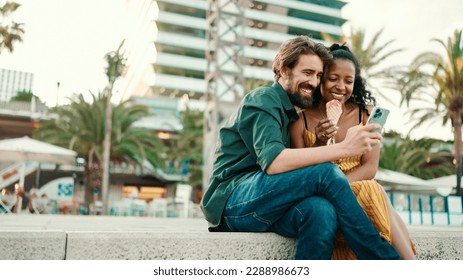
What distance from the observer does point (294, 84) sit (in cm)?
181

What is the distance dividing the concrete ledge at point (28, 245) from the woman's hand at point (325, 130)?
103cm

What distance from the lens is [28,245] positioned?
143cm

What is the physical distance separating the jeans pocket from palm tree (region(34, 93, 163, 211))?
13367 mm

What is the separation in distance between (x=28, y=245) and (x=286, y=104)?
104cm

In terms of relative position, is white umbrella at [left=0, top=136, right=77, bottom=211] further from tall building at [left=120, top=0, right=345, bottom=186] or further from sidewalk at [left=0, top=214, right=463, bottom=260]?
tall building at [left=120, top=0, right=345, bottom=186]

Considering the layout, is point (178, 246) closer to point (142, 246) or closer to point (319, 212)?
point (142, 246)

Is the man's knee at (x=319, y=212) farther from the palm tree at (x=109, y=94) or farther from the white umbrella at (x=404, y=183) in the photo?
the palm tree at (x=109, y=94)

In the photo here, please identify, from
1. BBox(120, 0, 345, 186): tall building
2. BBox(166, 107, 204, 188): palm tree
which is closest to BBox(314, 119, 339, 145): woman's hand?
BBox(166, 107, 204, 188): palm tree

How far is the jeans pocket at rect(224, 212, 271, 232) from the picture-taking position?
166 cm

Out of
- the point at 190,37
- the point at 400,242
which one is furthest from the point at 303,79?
the point at 190,37

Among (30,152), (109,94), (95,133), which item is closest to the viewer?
(30,152)

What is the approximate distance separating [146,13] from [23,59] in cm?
3987
